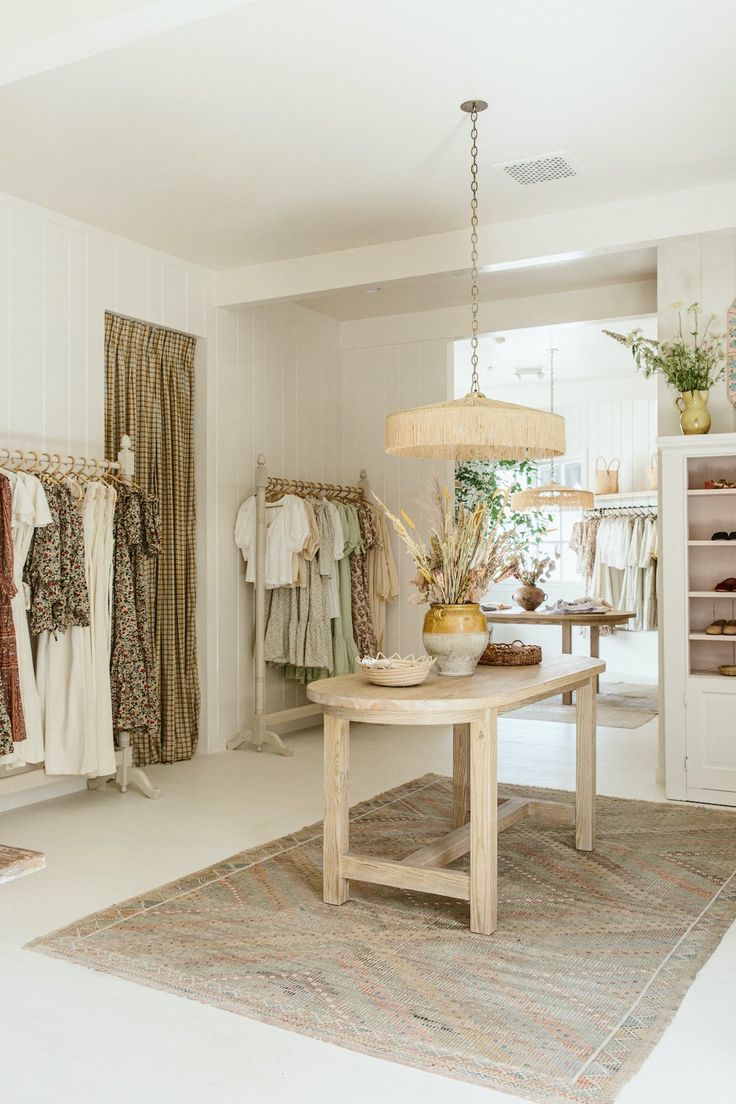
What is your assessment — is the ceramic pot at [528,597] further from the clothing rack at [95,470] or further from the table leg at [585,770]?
the table leg at [585,770]

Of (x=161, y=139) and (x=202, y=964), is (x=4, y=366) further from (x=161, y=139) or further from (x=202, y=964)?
(x=202, y=964)

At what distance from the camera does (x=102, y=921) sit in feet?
10.3

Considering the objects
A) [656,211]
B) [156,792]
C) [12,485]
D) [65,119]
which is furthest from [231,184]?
[156,792]

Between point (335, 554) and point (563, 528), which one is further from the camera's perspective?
point (563, 528)

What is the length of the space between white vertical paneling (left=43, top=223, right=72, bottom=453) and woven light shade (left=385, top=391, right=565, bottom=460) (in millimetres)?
2121

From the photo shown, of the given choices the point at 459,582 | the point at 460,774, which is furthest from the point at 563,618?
the point at 459,582

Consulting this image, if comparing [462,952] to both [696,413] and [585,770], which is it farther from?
[696,413]

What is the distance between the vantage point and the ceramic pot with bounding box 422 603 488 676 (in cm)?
353

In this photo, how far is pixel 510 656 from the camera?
12.7 ft

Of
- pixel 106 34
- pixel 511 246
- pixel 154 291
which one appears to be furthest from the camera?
pixel 154 291

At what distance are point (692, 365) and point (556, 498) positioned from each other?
339cm

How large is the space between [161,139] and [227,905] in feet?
9.73

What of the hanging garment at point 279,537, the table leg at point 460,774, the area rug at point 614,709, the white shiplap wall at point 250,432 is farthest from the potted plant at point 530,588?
the table leg at point 460,774

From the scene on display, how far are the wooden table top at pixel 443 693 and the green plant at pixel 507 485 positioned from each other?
5.88m
